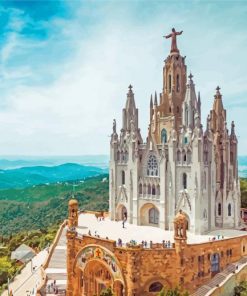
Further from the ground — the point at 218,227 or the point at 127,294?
the point at 218,227

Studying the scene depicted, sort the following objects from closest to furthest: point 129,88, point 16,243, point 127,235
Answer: point 127,235 < point 129,88 < point 16,243

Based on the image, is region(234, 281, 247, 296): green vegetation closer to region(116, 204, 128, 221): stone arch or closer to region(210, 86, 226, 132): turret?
region(116, 204, 128, 221): stone arch

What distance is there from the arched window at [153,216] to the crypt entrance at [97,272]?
8546 millimetres

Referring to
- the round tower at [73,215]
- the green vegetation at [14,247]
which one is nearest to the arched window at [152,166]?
the round tower at [73,215]

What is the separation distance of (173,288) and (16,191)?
426ft

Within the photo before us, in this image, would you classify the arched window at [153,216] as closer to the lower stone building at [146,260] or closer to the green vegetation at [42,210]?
the lower stone building at [146,260]

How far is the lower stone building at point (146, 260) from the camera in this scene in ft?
97.1

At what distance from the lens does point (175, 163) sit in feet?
119

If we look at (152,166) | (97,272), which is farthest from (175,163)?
(97,272)

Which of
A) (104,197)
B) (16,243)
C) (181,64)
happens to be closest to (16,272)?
(16,243)

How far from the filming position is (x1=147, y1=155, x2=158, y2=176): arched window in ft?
125

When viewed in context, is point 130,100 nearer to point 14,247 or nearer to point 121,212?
point 121,212

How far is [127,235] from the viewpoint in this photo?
3453 cm

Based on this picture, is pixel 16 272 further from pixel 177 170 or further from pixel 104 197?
pixel 104 197
